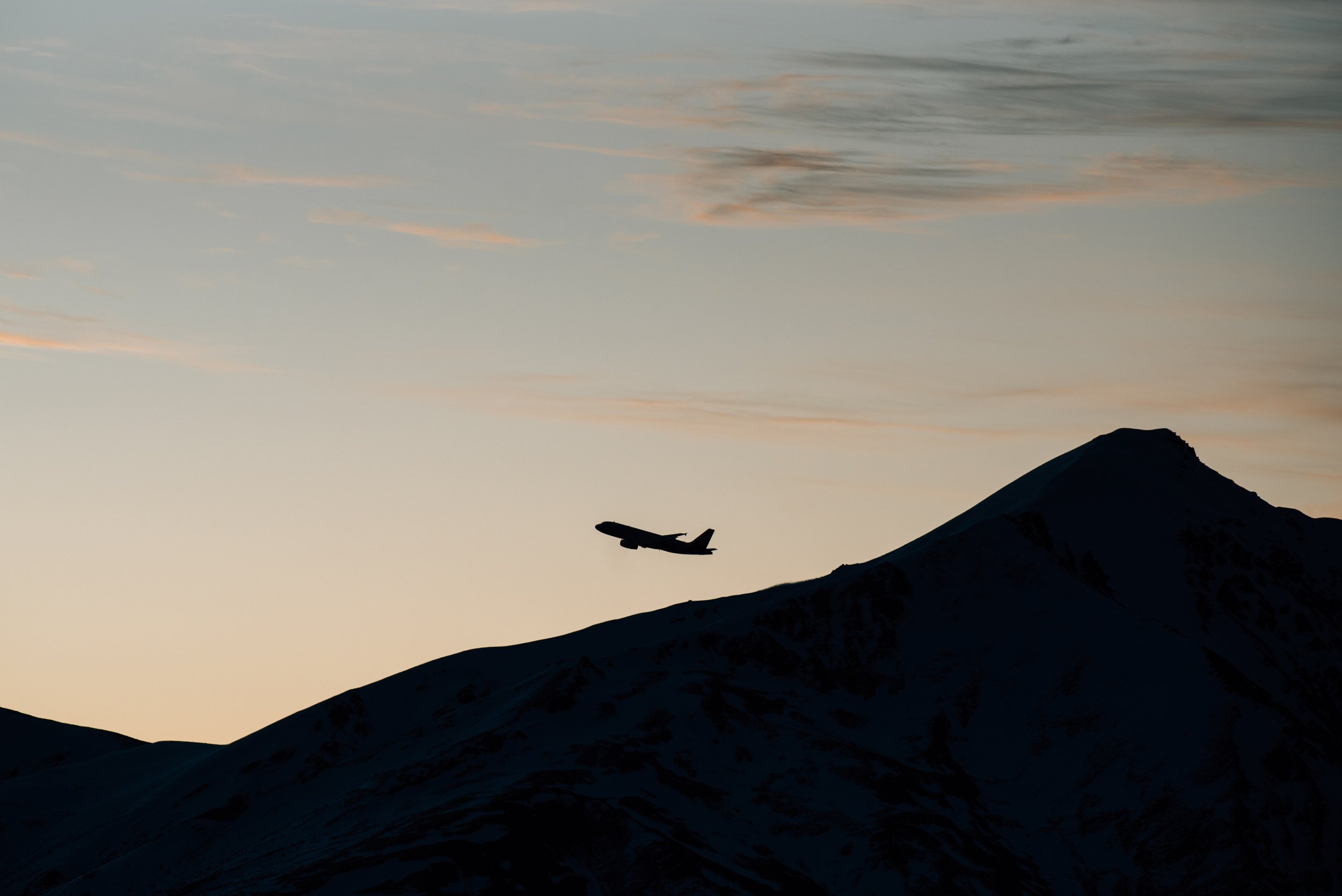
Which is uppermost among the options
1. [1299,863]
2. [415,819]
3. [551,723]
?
[551,723]

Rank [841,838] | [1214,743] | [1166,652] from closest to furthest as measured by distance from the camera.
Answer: [841,838], [1214,743], [1166,652]

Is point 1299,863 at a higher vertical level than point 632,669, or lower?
lower

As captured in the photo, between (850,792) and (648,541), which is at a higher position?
(648,541)

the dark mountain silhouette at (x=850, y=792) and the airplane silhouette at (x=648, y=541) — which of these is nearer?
the dark mountain silhouette at (x=850, y=792)

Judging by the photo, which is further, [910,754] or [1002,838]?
[910,754]

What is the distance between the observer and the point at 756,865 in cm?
16012

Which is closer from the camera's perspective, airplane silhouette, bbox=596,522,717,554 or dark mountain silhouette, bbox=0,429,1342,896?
dark mountain silhouette, bbox=0,429,1342,896

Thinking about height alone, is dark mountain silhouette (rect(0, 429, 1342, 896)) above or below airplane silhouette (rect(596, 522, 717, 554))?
below

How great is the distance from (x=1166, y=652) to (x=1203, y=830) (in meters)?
27.6

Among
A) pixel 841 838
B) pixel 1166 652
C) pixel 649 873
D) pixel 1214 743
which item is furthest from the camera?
pixel 1166 652

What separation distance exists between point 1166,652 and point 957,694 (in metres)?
25.7

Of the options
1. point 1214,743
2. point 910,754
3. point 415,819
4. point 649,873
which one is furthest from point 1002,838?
point 415,819

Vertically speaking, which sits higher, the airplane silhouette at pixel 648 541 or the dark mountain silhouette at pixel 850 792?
the airplane silhouette at pixel 648 541

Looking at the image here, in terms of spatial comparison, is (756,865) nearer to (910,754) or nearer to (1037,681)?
(910,754)
